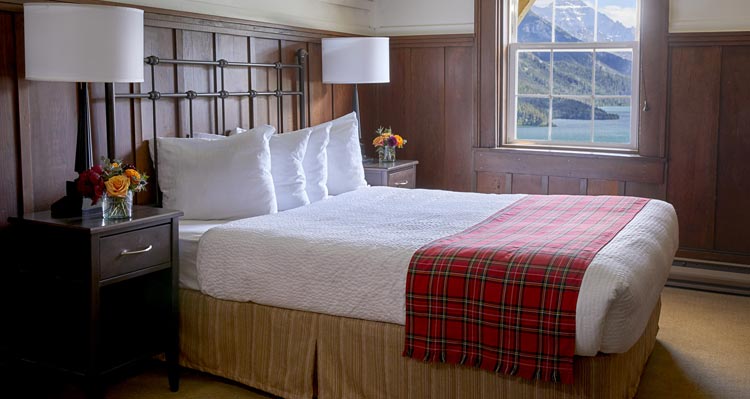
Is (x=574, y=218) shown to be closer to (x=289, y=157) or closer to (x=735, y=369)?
(x=735, y=369)

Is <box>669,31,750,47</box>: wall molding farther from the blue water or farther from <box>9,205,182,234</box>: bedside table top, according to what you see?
<box>9,205,182,234</box>: bedside table top

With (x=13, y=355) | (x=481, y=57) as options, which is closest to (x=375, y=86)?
(x=481, y=57)

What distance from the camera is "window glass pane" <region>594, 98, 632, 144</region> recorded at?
5.71 meters

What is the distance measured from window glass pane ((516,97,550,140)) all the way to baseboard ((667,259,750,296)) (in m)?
1.39

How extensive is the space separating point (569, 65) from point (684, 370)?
2698 mm

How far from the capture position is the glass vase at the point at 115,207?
332 cm

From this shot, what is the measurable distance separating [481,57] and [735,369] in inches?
118

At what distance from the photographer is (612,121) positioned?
5762mm

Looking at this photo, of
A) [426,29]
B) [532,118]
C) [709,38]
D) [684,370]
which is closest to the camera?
[684,370]

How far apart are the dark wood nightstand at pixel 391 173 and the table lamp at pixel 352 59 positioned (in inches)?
13.1

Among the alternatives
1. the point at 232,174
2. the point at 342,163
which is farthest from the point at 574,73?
the point at 232,174

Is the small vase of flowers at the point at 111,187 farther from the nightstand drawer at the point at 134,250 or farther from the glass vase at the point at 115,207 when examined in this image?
the nightstand drawer at the point at 134,250

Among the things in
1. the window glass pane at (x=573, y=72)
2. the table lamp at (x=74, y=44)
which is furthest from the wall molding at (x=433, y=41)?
the table lamp at (x=74, y=44)

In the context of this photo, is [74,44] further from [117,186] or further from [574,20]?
[574,20]
